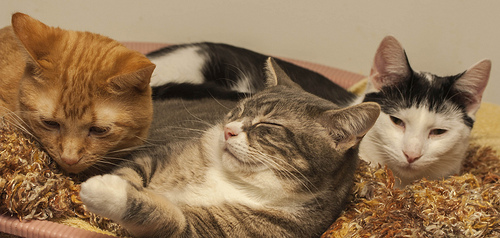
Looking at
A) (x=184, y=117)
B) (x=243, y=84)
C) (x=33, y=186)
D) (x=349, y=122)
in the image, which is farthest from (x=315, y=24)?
(x=33, y=186)

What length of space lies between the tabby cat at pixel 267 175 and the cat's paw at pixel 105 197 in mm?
112

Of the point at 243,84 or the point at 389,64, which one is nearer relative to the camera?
the point at 389,64

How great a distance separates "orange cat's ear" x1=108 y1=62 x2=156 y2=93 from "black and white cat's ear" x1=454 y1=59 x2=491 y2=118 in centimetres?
127

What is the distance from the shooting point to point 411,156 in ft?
5.97

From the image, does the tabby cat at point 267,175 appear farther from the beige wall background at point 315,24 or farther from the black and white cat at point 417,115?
the beige wall background at point 315,24

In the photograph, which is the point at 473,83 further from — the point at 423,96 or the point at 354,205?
the point at 354,205

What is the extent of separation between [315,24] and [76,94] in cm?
230

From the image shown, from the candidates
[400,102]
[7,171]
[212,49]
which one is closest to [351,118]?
[400,102]

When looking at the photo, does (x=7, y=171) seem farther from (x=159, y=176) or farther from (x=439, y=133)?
(x=439, y=133)

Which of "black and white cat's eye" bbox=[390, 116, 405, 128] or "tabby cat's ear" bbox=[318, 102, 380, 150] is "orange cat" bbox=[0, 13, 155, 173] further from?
"black and white cat's eye" bbox=[390, 116, 405, 128]

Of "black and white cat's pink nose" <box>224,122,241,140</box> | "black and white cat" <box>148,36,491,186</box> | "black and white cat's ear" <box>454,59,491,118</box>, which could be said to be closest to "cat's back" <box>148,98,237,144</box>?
"black and white cat" <box>148,36,491,186</box>

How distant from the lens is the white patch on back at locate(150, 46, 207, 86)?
2494 mm

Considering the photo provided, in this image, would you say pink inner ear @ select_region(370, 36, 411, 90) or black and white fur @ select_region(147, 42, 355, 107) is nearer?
pink inner ear @ select_region(370, 36, 411, 90)

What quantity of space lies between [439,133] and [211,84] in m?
1.14
